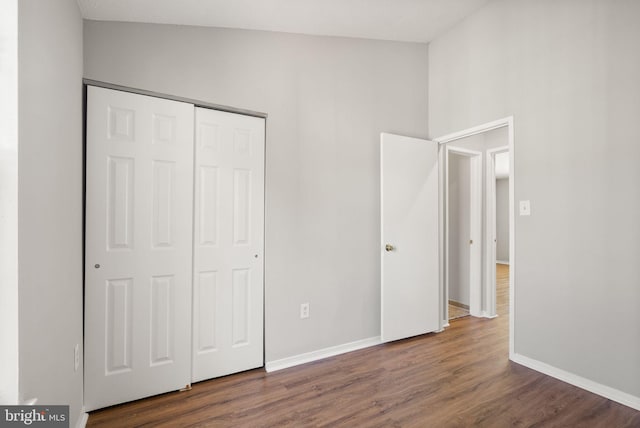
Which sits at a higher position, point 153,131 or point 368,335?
point 153,131

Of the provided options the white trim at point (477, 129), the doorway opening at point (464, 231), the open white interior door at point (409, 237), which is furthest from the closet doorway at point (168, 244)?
the doorway opening at point (464, 231)

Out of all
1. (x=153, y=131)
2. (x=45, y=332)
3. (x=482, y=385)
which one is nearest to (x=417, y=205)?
(x=482, y=385)

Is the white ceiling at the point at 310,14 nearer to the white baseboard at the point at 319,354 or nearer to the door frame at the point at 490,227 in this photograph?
the door frame at the point at 490,227

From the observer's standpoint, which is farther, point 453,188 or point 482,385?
point 453,188

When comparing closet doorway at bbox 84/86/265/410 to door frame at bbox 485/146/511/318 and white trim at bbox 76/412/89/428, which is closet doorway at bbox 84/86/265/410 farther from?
door frame at bbox 485/146/511/318

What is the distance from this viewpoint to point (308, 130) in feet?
8.57

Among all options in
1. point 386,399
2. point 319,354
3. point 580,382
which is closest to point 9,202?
point 386,399

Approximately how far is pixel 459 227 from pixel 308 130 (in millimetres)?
2613

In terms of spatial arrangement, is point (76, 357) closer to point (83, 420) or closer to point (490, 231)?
point (83, 420)

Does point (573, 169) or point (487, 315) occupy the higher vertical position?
point (573, 169)

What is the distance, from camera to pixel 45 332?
1230 mm

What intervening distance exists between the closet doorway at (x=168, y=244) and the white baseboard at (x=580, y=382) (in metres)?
2.09

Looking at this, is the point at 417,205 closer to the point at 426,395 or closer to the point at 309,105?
the point at 309,105

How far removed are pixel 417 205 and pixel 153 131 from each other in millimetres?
2350
